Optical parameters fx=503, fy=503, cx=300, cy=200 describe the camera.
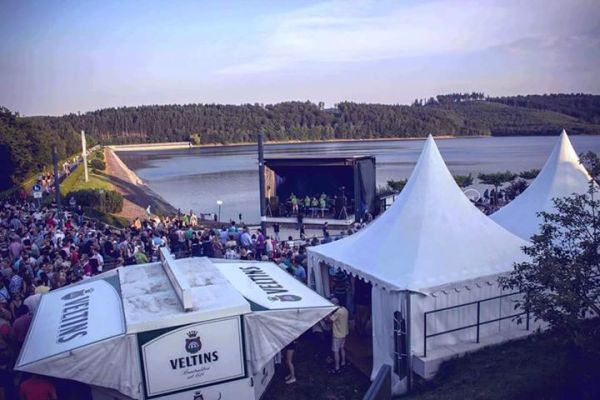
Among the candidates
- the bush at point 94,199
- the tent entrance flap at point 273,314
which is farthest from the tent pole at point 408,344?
the bush at point 94,199

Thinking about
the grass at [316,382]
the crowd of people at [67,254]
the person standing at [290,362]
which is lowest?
the grass at [316,382]

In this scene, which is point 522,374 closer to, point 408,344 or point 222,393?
point 408,344

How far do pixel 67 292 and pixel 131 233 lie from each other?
8080 millimetres

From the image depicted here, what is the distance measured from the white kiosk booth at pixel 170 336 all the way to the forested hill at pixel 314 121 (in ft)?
448

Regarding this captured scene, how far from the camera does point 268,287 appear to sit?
772 centimetres

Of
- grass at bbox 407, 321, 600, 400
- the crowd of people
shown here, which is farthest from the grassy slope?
grass at bbox 407, 321, 600, 400

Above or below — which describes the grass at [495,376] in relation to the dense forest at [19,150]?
below

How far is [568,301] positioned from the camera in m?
5.12

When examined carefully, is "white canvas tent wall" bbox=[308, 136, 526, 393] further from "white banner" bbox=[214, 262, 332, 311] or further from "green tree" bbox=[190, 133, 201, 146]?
"green tree" bbox=[190, 133, 201, 146]

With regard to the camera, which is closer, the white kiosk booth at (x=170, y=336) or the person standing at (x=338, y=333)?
the white kiosk booth at (x=170, y=336)

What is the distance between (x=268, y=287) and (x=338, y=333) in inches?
55.5

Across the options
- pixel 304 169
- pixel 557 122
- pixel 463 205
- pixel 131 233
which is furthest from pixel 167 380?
pixel 557 122

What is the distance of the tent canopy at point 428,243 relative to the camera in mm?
8039

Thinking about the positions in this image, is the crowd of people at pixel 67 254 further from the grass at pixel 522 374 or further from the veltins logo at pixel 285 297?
the grass at pixel 522 374
